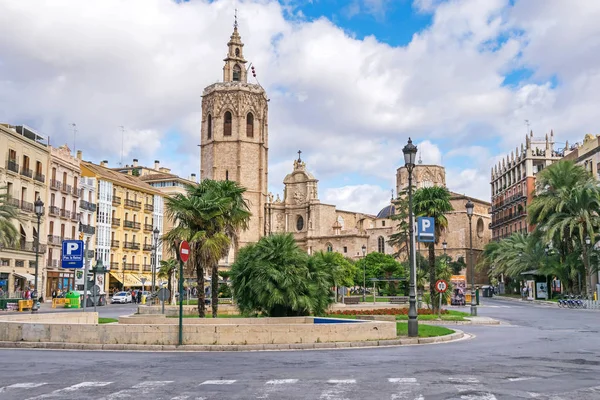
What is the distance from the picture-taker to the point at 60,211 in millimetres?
59938

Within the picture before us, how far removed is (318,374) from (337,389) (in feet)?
6.16

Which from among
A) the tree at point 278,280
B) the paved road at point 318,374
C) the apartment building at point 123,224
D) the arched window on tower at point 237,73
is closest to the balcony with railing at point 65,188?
the apartment building at point 123,224

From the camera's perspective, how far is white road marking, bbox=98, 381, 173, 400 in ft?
32.1

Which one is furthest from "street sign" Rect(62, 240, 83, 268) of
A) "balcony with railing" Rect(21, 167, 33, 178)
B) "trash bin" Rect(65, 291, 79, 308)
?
"balcony with railing" Rect(21, 167, 33, 178)

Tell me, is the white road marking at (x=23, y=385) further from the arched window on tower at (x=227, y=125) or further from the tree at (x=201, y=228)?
the arched window on tower at (x=227, y=125)

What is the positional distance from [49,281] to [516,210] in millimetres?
61419

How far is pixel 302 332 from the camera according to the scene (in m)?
17.6

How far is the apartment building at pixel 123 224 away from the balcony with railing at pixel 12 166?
1589 centimetres

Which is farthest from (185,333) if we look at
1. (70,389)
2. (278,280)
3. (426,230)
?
(426,230)

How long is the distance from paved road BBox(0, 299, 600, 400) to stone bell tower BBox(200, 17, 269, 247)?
84.2m

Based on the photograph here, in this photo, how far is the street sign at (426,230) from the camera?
27.5 m

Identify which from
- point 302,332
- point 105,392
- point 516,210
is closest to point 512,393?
point 105,392

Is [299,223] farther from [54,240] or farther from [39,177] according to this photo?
[39,177]

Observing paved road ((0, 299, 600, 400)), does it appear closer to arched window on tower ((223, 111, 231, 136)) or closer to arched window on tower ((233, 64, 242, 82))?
arched window on tower ((223, 111, 231, 136))
